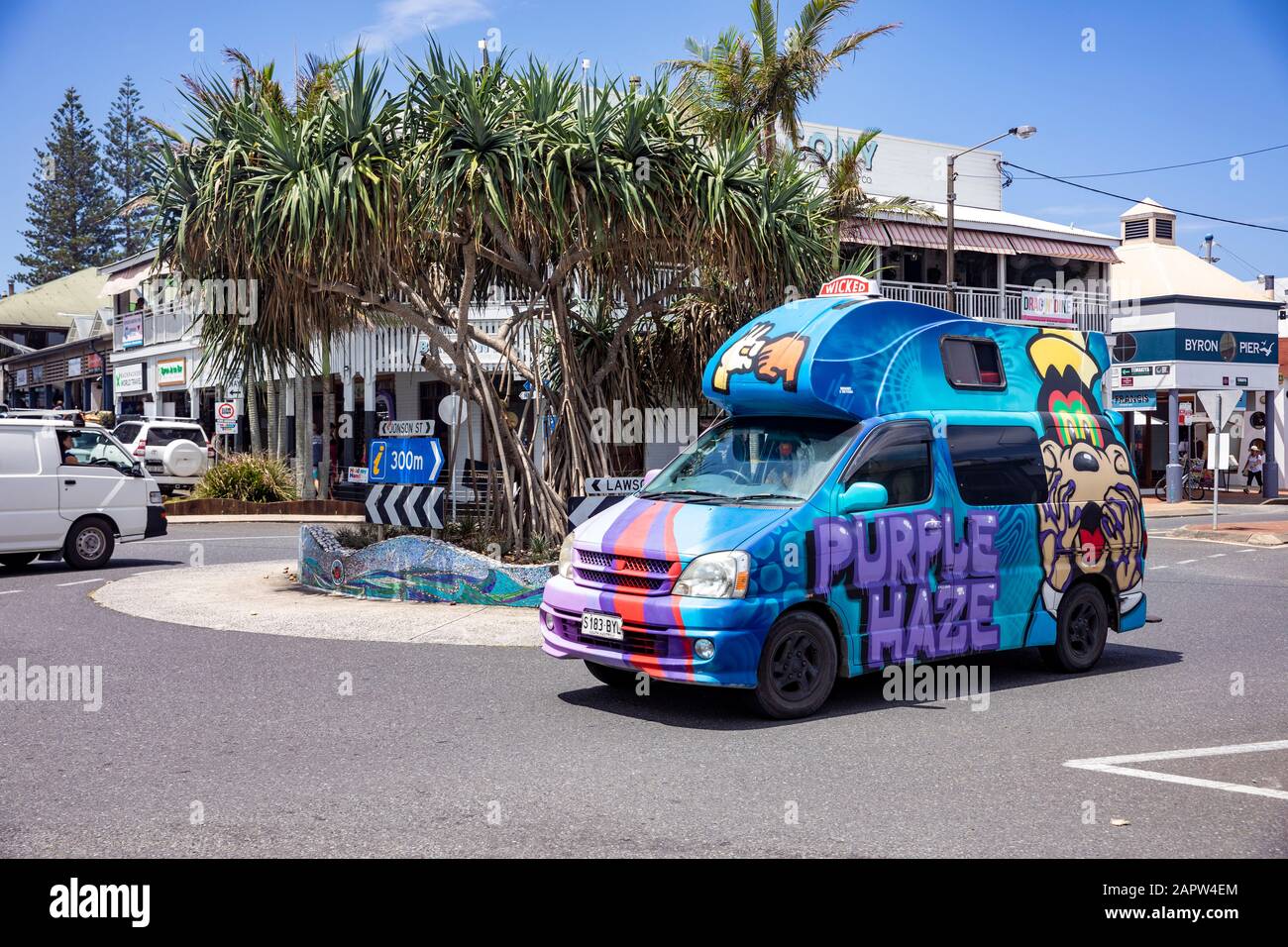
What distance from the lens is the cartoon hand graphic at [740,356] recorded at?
29.4 ft

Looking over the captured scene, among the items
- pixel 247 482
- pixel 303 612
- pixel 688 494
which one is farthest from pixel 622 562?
pixel 247 482

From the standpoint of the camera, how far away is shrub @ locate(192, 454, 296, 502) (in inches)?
1145

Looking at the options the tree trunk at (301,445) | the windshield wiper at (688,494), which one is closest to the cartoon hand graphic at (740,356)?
the windshield wiper at (688,494)

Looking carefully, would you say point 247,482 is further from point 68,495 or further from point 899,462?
point 899,462


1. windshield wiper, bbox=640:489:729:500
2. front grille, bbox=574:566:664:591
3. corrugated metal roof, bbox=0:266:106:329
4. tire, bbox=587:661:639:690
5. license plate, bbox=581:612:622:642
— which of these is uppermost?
corrugated metal roof, bbox=0:266:106:329

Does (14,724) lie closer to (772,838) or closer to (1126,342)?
(772,838)

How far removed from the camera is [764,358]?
880cm

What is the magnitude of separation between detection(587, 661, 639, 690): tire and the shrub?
2179 cm

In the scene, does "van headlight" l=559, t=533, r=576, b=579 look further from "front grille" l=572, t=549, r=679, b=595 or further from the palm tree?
the palm tree

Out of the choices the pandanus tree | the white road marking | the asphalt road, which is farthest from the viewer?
the pandanus tree

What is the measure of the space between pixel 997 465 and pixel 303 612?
7.12 metres

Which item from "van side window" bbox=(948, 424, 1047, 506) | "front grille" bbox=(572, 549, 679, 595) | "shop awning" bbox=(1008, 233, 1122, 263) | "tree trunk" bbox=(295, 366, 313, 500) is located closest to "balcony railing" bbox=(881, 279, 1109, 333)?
"shop awning" bbox=(1008, 233, 1122, 263)

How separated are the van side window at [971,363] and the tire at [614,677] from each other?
10.2 feet

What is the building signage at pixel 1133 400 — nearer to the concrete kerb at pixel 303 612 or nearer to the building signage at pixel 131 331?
the concrete kerb at pixel 303 612
